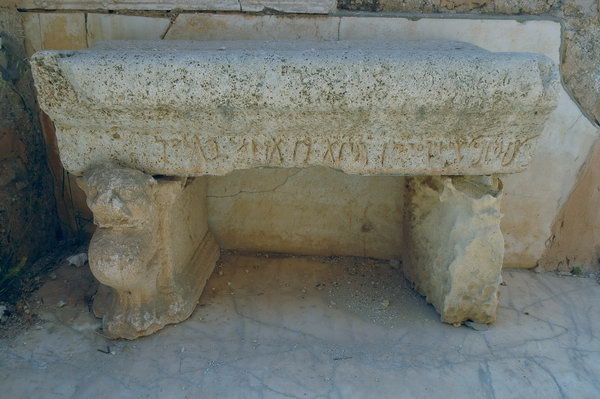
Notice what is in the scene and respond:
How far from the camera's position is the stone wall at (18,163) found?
2.38 metres

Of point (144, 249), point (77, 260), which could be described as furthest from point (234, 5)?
point (77, 260)

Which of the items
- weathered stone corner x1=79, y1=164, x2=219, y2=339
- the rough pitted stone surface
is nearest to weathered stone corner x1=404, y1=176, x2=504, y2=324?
the rough pitted stone surface

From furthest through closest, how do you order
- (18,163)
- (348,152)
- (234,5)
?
(18,163) < (234,5) < (348,152)

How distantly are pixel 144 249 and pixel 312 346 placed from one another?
74cm

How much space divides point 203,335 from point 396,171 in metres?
1.00

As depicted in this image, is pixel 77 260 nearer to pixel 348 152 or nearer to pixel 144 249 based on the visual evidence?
pixel 144 249

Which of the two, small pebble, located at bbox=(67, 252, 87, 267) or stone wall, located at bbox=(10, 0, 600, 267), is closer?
stone wall, located at bbox=(10, 0, 600, 267)

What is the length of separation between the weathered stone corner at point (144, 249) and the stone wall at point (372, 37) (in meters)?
0.41

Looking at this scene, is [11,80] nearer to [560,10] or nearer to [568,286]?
[560,10]

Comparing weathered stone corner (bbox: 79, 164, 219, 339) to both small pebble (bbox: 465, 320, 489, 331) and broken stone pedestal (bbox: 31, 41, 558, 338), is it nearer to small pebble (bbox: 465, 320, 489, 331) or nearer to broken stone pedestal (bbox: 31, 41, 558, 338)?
broken stone pedestal (bbox: 31, 41, 558, 338)

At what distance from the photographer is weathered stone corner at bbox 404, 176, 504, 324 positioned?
6.62 feet

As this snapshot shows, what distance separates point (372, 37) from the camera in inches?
93.4

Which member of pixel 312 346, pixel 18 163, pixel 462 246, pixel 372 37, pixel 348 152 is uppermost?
pixel 372 37

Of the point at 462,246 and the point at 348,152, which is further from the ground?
the point at 348,152
